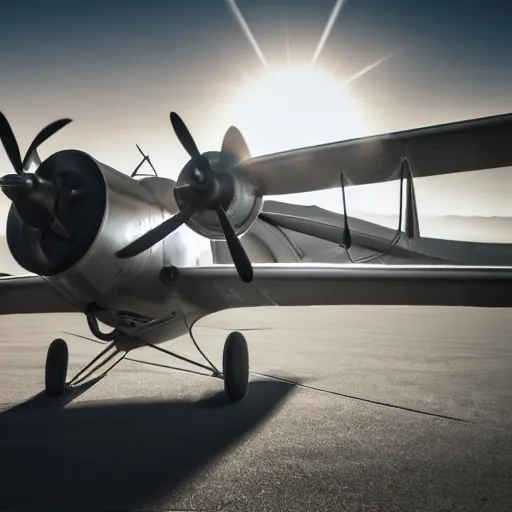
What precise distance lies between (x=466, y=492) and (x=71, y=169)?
5.55 meters

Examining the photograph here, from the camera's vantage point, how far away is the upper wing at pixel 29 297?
29.6 ft

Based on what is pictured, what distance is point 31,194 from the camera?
6.83m

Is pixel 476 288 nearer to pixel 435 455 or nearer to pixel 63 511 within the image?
pixel 435 455

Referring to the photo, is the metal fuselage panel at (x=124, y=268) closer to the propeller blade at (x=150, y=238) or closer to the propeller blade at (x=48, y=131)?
the propeller blade at (x=150, y=238)

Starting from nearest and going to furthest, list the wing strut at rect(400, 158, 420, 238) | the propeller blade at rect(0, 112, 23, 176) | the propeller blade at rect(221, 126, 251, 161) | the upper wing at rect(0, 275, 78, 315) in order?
the wing strut at rect(400, 158, 420, 238) < the propeller blade at rect(0, 112, 23, 176) < the propeller blade at rect(221, 126, 251, 161) < the upper wing at rect(0, 275, 78, 315)

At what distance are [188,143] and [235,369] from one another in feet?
10.5

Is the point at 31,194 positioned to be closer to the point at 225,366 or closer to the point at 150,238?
the point at 150,238

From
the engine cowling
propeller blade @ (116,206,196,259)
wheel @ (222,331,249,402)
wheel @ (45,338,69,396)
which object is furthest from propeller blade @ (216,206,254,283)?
wheel @ (45,338,69,396)

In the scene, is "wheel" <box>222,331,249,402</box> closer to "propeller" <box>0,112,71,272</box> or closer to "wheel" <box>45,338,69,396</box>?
"wheel" <box>45,338,69,396</box>

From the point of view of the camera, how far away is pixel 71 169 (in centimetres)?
717

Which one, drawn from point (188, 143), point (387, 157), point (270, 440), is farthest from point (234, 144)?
point (270, 440)

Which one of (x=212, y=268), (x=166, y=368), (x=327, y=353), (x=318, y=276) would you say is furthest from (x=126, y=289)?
(x=327, y=353)

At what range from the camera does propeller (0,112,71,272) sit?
268 inches

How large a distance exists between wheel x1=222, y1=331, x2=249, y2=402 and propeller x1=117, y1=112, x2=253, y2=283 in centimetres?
196
